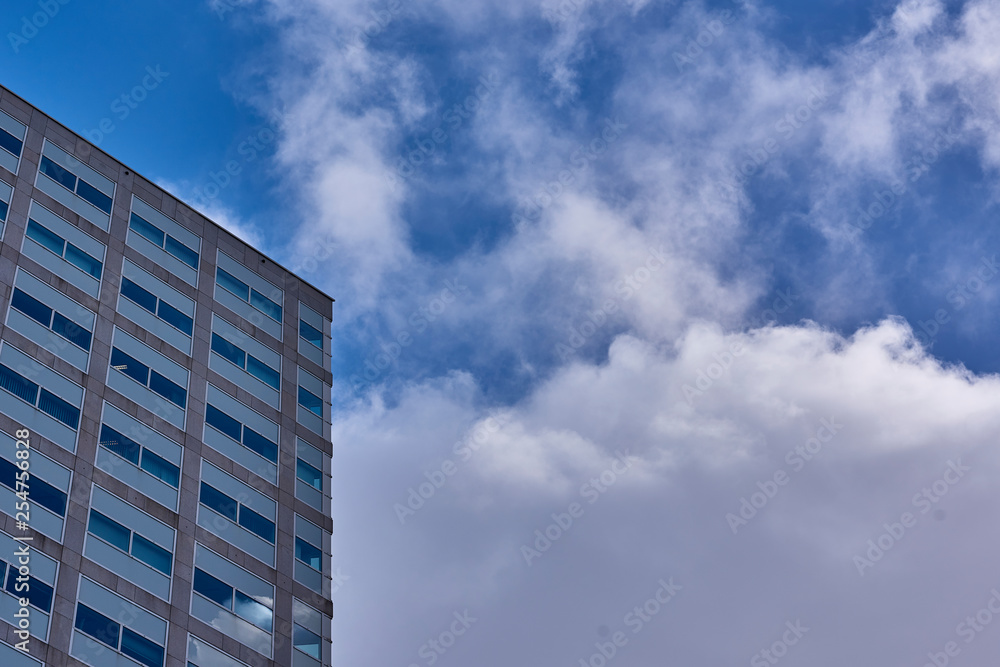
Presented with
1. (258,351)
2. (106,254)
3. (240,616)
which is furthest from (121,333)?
(240,616)

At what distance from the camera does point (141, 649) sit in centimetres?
4325

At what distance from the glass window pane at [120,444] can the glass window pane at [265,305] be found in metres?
12.2

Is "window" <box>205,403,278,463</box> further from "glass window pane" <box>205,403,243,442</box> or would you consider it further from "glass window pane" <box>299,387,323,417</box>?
"glass window pane" <box>299,387,323,417</box>

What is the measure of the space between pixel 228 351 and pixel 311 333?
6090 mm

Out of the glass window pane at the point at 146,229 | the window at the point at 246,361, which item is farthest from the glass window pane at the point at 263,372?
the glass window pane at the point at 146,229

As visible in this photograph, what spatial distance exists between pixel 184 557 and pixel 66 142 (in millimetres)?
19614

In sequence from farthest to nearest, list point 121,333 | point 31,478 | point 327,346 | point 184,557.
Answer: point 327,346
point 121,333
point 184,557
point 31,478

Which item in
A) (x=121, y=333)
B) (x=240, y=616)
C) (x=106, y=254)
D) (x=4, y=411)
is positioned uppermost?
(x=106, y=254)

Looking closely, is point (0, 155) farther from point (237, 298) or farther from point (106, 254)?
point (237, 298)

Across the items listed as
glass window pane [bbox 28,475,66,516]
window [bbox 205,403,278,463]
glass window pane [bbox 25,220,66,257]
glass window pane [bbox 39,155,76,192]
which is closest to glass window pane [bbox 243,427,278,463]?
window [bbox 205,403,278,463]

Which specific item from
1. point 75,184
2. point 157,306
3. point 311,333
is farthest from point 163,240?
point 311,333

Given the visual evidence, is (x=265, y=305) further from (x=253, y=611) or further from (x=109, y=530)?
(x=109, y=530)

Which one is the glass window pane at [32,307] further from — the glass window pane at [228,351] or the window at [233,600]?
the window at [233,600]

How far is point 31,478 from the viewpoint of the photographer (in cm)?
4328
